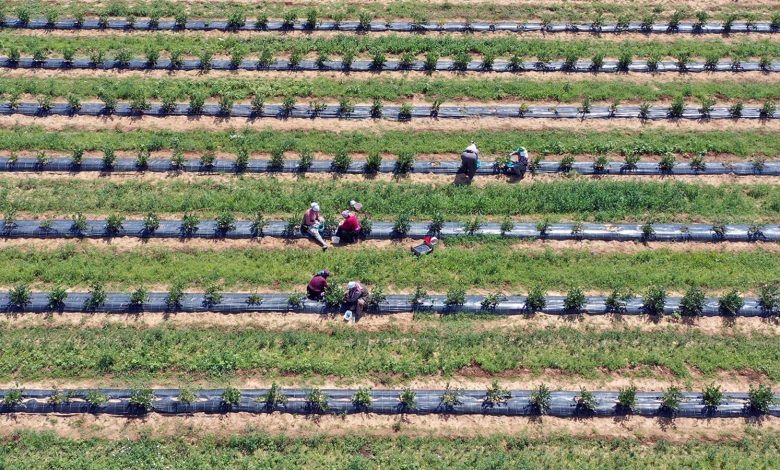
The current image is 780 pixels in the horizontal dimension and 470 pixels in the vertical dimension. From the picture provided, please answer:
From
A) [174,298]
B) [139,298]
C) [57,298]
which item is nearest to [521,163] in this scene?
[174,298]

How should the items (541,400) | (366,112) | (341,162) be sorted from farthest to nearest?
1. (366,112)
2. (341,162)
3. (541,400)

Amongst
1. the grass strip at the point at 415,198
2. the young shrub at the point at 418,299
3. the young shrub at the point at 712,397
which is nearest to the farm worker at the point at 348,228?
the grass strip at the point at 415,198

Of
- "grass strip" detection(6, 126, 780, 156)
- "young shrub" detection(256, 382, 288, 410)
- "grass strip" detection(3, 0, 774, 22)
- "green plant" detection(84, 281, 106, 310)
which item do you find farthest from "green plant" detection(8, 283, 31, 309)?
"grass strip" detection(3, 0, 774, 22)

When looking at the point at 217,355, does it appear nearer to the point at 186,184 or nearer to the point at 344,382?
the point at 344,382

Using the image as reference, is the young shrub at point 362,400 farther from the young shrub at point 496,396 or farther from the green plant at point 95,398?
the green plant at point 95,398

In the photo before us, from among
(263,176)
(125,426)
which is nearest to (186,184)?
(263,176)

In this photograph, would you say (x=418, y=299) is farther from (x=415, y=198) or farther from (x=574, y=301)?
(x=574, y=301)
